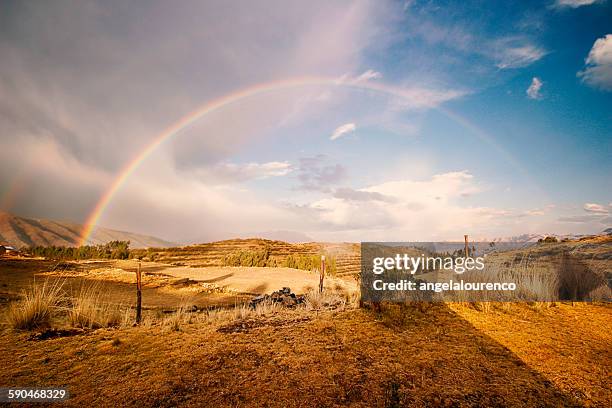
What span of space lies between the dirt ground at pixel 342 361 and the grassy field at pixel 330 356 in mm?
18

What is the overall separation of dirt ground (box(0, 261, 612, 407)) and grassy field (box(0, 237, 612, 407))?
0.06 ft

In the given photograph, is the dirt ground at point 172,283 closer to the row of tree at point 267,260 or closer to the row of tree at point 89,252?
the row of tree at point 267,260

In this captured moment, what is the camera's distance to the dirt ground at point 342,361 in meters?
3.39

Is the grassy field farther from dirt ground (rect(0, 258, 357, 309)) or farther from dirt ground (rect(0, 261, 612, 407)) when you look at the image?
dirt ground (rect(0, 258, 357, 309))

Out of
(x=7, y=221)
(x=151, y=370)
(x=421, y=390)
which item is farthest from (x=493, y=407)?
(x=7, y=221)

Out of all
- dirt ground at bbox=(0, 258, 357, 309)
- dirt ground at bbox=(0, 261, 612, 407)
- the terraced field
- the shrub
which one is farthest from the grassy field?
the shrub

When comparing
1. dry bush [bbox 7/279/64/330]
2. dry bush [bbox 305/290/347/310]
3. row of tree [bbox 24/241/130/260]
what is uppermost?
dry bush [bbox 7/279/64/330]

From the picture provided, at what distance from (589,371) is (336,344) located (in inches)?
126

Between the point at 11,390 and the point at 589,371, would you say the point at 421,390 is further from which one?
the point at 11,390

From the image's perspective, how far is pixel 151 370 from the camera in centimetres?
425

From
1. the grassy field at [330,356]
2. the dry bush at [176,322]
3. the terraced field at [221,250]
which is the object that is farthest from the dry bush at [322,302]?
the terraced field at [221,250]

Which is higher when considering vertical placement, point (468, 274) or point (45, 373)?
point (468, 274)

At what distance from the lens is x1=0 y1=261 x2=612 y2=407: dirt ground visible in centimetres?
339

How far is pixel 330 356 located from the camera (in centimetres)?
452
